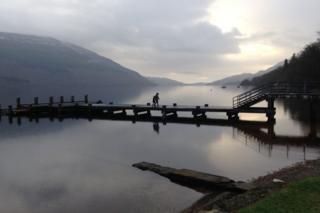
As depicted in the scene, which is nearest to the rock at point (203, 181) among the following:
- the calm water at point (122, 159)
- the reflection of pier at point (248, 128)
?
the calm water at point (122, 159)

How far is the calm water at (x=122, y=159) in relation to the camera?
19.0 metres

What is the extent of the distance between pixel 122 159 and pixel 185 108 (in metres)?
25.6

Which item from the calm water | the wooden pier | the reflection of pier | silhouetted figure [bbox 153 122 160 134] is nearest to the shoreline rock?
the calm water

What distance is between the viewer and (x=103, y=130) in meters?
44.7

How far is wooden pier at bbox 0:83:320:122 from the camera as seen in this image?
158ft

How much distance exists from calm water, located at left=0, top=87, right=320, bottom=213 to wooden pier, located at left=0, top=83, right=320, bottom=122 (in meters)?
3.73

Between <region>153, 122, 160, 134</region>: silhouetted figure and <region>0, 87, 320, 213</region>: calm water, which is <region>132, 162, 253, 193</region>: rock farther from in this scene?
<region>153, 122, 160, 134</region>: silhouetted figure

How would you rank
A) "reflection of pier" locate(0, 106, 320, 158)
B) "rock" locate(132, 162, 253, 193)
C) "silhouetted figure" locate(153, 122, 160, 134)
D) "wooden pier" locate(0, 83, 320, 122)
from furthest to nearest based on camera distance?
1. "wooden pier" locate(0, 83, 320, 122)
2. "silhouetted figure" locate(153, 122, 160, 134)
3. "reflection of pier" locate(0, 106, 320, 158)
4. "rock" locate(132, 162, 253, 193)

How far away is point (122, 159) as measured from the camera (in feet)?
93.2

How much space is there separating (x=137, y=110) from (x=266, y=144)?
89.8 ft

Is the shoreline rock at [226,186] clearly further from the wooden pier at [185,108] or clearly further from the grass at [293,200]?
the wooden pier at [185,108]

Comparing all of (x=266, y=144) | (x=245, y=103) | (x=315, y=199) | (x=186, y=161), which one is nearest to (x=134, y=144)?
(x=186, y=161)

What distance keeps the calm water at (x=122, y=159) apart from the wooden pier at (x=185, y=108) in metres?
3.73

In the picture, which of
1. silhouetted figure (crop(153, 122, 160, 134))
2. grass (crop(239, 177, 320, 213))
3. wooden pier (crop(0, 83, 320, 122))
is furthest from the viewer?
wooden pier (crop(0, 83, 320, 122))
